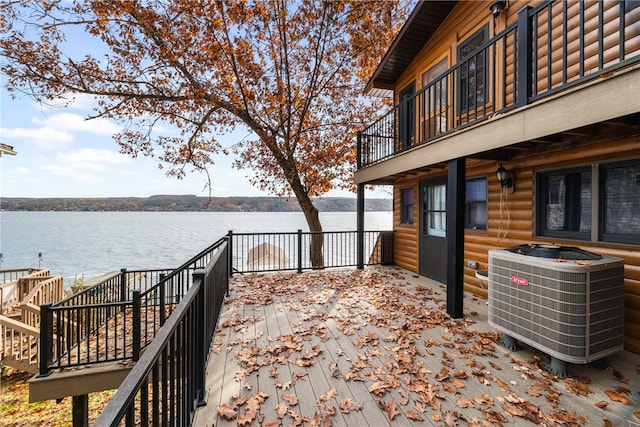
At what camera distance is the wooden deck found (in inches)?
88.4

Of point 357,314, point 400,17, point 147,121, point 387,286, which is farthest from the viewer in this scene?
point 400,17

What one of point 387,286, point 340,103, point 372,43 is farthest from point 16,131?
point 387,286

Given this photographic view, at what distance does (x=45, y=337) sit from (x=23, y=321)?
3.29 m

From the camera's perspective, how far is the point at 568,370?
2.79 m

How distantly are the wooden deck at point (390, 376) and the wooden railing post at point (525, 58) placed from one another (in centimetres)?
280

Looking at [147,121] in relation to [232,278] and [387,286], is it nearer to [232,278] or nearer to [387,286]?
[232,278]

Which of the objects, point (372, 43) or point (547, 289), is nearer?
point (547, 289)

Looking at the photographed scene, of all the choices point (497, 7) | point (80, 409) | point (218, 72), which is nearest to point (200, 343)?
point (80, 409)

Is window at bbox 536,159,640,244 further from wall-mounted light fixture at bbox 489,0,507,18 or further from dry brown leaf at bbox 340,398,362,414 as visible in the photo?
dry brown leaf at bbox 340,398,362,414

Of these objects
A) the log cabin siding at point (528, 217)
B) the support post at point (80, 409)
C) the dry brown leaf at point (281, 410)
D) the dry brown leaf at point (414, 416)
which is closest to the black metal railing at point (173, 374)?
the dry brown leaf at point (281, 410)

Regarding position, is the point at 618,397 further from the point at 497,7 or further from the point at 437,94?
the point at 437,94

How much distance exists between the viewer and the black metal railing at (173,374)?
102cm

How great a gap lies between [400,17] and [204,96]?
26.2ft

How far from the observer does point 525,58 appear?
3000 millimetres
